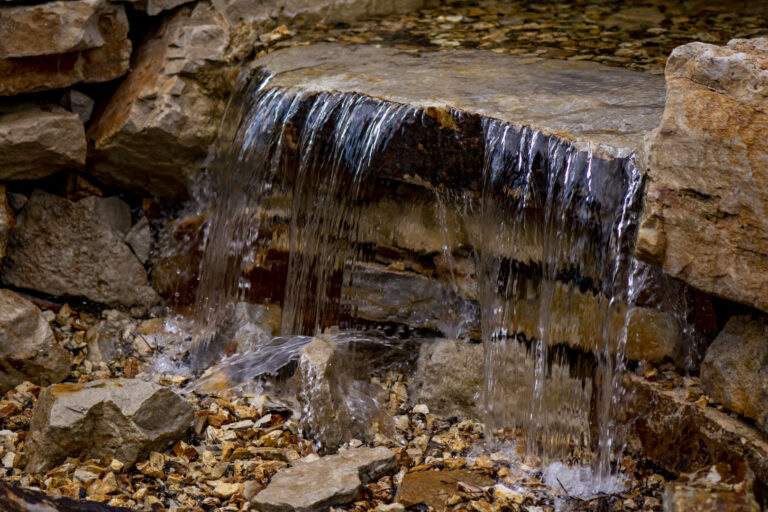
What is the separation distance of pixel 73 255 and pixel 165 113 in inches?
30.0

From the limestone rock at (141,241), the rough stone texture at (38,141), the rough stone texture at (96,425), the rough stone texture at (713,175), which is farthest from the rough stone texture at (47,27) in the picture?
the rough stone texture at (713,175)

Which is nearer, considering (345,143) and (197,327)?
(345,143)

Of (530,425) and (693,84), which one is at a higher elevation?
(693,84)

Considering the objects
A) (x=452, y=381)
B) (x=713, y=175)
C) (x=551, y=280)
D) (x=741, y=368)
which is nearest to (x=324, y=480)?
(x=452, y=381)

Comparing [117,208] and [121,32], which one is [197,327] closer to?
[117,208]

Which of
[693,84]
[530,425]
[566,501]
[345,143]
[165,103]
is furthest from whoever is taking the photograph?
[165,103]

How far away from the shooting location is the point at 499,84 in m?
4.12

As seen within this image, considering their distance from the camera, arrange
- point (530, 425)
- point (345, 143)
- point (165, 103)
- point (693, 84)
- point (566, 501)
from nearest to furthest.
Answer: point (693, 84) < point (566, 501) < point (530, 425) < point (345, 143) < point (165, 103)

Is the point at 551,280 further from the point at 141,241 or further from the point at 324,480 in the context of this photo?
Result: the point at 141,241

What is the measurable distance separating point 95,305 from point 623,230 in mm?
2390

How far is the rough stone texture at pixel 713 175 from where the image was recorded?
9.79 feet

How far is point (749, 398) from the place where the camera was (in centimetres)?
313

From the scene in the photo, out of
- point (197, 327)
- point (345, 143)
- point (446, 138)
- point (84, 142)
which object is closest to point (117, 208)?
point (84, 142)

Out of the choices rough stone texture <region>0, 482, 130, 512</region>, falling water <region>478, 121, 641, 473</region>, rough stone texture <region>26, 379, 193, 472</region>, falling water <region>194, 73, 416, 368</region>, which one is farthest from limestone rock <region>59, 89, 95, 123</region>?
rough stone texture <region>0, 482, 130, 512</region>
